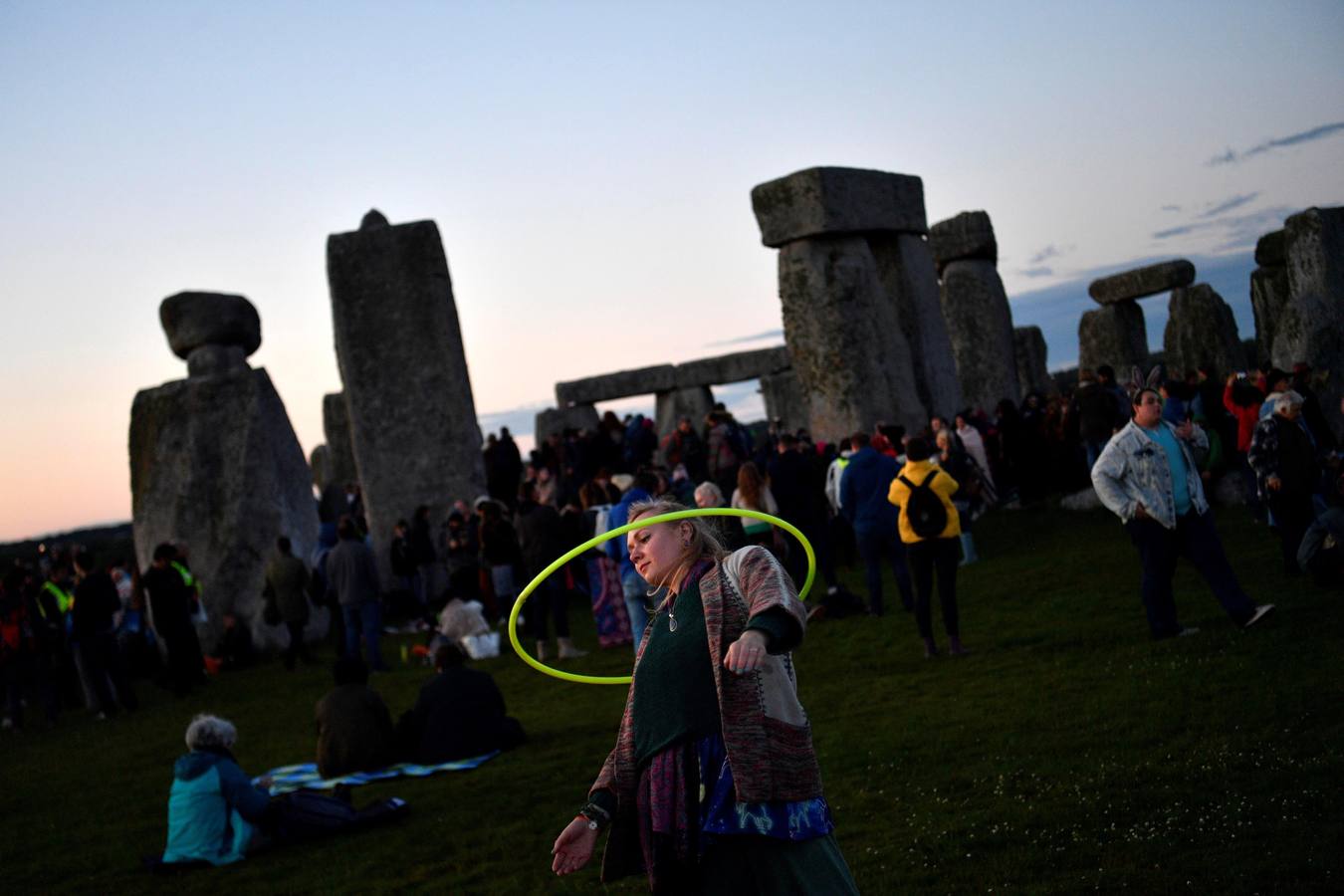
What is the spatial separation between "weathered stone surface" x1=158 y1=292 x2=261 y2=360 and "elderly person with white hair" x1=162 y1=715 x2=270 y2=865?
1210cm

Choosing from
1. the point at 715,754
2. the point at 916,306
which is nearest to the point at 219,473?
the point at 916,306

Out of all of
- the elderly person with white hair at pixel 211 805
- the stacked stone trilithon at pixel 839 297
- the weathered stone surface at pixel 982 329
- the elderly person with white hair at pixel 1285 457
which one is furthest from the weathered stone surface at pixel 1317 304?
the elderly person with white hair at pixel 211 805

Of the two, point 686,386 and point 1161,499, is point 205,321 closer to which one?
point 1161,499

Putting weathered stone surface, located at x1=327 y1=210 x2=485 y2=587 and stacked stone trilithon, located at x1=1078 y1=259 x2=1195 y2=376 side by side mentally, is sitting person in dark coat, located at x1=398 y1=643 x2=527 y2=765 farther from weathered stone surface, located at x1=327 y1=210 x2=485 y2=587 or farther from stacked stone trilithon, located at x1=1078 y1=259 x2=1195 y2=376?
stacked stone trilithon, located at x1=1078 y1=259 x2=1195 y2=376

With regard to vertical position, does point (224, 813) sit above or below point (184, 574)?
below

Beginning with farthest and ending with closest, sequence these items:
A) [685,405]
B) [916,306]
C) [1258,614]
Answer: [685,405]
[916,306]
[1258,614]

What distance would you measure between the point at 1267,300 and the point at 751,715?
74.7ft

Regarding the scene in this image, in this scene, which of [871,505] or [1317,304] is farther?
[1317,304]

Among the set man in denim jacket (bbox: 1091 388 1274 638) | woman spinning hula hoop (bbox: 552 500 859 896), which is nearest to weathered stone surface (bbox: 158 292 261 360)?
man in denim jacket (bbox: 1091 388 1274 638)

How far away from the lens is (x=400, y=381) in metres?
20.0

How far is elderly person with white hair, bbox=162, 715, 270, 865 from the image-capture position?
855 centimetres

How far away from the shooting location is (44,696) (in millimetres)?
15938

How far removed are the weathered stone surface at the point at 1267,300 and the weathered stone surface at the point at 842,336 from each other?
8.72 meters

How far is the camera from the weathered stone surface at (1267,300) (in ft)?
78.3
